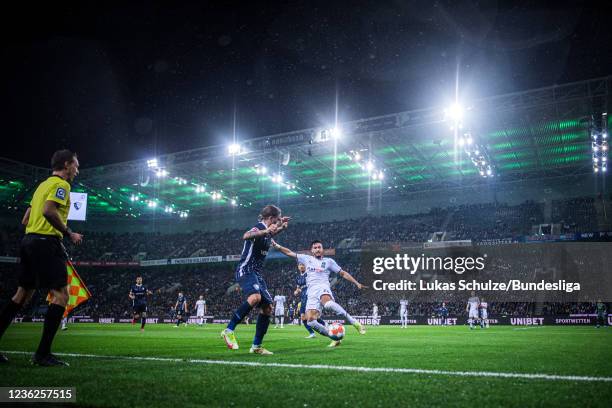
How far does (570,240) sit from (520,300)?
5890mm

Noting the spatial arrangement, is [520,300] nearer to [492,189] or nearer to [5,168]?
[492,189]

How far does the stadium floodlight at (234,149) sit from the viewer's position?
34.3m

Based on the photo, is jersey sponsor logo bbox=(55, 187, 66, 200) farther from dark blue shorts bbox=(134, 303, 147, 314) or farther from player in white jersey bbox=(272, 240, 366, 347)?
dark blue shorts bbox=(134, 303, 147, 314)

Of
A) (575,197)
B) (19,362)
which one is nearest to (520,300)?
(575,197)

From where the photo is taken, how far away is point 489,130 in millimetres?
31406

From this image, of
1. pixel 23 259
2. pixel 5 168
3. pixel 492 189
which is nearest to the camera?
pixel 23 259

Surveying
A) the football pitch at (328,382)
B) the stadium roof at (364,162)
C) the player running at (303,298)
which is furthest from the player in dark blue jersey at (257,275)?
the stadium roof at (364,162)

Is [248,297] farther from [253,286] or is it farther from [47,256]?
[47,256]

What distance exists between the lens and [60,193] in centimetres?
517

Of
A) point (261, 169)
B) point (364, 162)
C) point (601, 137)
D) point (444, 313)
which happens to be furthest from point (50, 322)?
point (261, 169)

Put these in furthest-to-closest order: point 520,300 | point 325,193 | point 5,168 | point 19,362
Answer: point 325,193 < point 5,168 < point 520,300 < point 19,362

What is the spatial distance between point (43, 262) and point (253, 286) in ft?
9.81

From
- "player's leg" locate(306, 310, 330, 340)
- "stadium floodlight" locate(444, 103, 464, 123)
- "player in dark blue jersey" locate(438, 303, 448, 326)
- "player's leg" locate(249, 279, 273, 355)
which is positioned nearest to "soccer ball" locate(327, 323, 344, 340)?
"player's leg" locate(306, 310, 330, 340)

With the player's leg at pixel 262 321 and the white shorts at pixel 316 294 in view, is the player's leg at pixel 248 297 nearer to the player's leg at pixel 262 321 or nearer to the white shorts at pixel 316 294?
the player's leg at pixel 262 321
